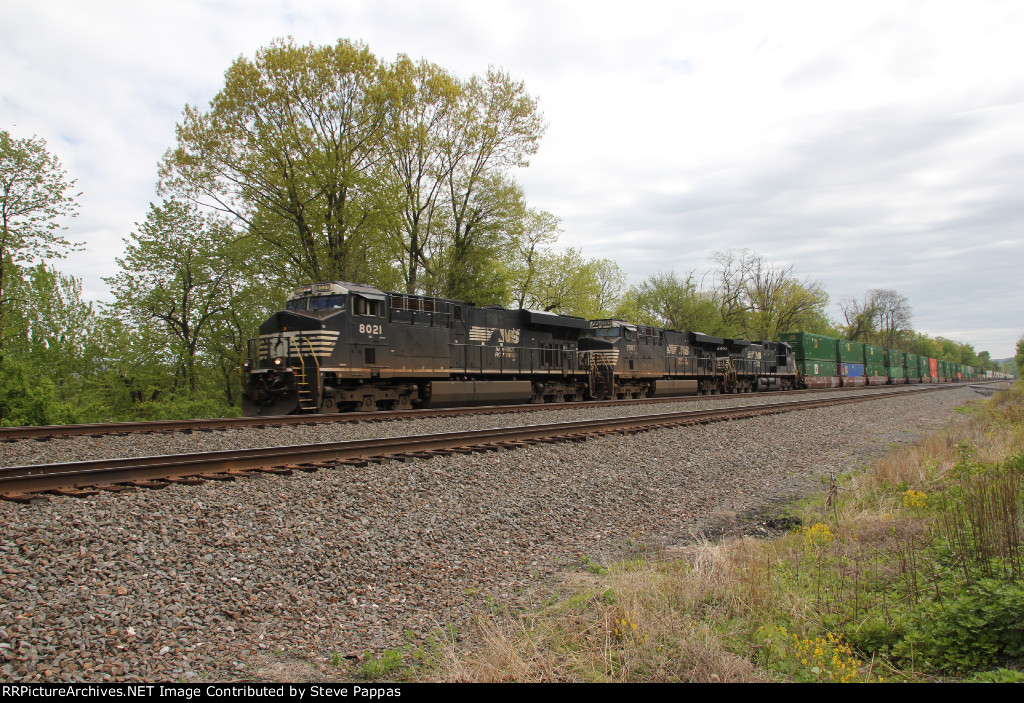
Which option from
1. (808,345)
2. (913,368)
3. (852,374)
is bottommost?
(852,374)

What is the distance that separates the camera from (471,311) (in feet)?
60.8

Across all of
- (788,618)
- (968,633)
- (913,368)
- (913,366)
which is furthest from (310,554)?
(913,366)

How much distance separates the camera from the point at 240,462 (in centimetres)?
680

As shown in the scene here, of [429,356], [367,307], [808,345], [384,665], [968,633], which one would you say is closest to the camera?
[968,633]

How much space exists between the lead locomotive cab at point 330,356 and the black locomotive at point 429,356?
26 mm

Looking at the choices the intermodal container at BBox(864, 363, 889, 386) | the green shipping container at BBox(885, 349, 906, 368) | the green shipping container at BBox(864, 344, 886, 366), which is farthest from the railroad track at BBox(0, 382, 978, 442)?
the green shipping container at BBox(885, 349, 906, 368)

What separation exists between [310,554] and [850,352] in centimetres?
4772

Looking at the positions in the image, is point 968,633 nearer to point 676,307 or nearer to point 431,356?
point 431,356

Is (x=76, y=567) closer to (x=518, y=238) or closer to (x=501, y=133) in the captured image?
(x=501, y=133)

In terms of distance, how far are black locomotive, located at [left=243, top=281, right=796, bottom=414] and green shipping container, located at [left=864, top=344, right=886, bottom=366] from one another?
28442mm

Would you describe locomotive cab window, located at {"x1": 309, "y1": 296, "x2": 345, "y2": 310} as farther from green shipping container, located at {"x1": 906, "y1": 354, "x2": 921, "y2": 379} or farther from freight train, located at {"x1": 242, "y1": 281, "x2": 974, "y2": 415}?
green shipping container, located at {"x1": 906, "y1": 354, "x2": 921, "y2": 379}

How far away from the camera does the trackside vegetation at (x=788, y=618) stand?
3.04 meters

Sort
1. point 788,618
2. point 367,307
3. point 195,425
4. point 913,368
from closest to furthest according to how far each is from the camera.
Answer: point 788,618 < point 195,425 < point 367,307 < point 913,368

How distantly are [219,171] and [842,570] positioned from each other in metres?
25.5
